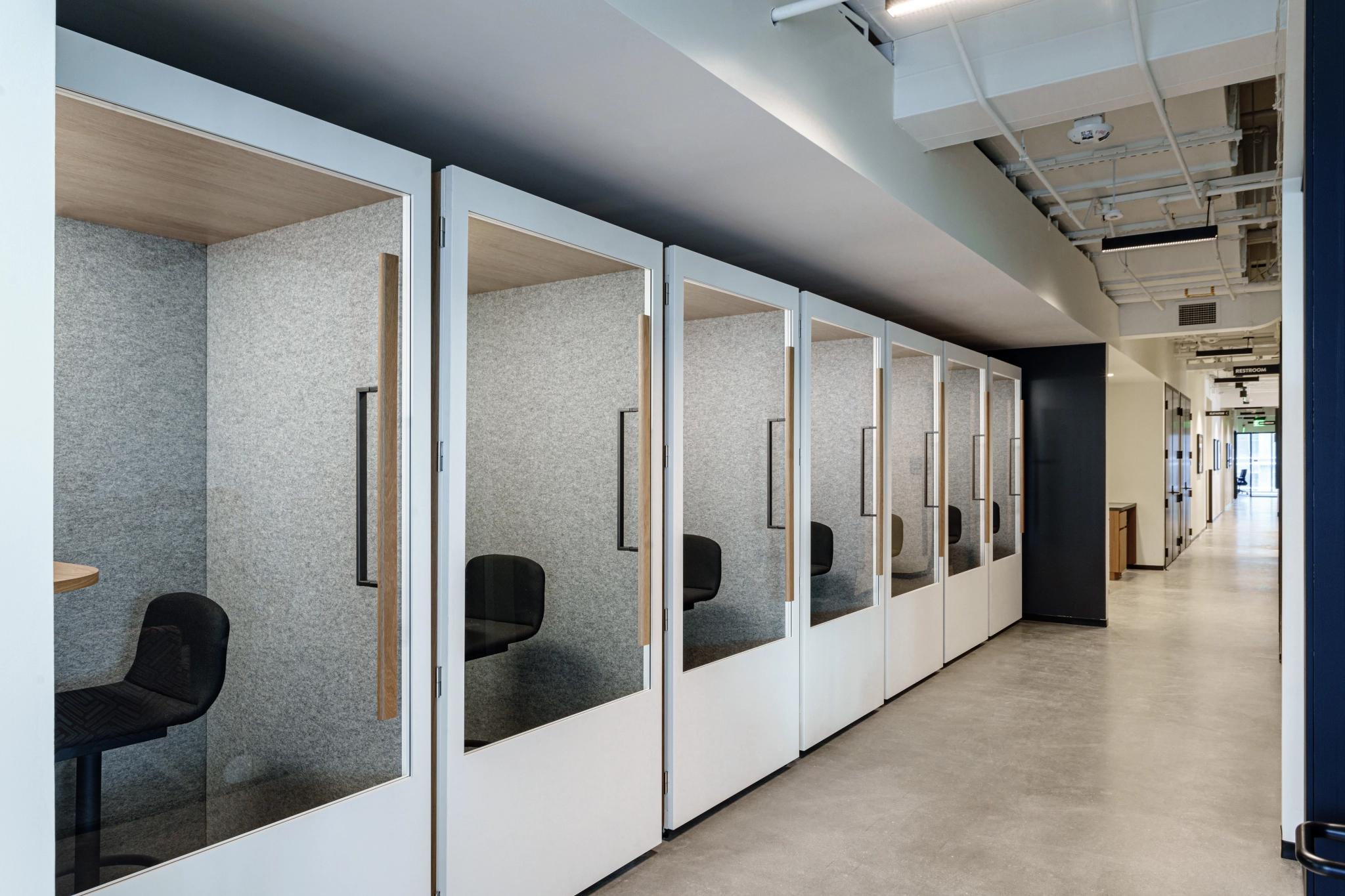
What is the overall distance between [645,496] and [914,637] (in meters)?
2.84

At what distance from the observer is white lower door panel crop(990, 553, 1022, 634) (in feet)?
21.3

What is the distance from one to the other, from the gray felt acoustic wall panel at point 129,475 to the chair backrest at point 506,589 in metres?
0.73

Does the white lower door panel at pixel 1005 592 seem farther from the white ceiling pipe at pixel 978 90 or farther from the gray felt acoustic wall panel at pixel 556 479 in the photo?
the gray felt acoustic wall panel at pixel 556 479

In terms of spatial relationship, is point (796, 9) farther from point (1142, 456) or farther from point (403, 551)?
point (1142, 456)

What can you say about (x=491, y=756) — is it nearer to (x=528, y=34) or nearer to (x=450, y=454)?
(x=450, y=454)

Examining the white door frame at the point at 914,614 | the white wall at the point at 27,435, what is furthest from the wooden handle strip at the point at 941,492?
the white wall at the point at 27,435

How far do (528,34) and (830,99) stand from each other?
1.10 meters

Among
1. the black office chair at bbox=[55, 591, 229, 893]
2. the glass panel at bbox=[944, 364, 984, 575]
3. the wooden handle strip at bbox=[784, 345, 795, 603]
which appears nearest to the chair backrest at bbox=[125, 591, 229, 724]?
the black office chair at bbox=[55, 591, 229, 893]

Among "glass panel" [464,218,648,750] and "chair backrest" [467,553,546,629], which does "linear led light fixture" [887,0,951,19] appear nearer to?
"glass panel" [464,218,648,750]

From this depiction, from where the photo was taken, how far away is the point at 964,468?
5824 mm

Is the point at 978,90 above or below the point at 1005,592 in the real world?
above

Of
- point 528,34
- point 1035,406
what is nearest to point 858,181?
point 528,34

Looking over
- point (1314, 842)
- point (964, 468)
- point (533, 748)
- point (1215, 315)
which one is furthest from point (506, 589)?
point (1215, 315)

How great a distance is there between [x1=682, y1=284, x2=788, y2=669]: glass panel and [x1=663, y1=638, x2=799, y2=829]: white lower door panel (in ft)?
0.27
